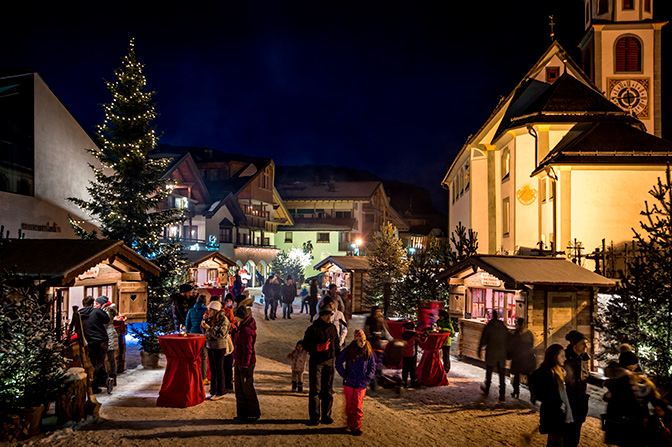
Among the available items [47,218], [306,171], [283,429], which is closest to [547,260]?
[283,429]

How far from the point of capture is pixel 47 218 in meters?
19.2

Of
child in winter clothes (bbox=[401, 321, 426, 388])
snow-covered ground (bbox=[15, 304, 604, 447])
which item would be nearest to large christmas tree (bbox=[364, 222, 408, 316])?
child in winter clothes (bbox=[401, 321, 426, 388])

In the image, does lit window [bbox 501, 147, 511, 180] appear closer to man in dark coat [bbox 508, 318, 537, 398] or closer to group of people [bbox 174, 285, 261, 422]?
man in dark coat [bbox 508, 318, 537, 398]

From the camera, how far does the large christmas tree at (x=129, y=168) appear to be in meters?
16.4

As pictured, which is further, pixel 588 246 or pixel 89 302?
pixel 588 246

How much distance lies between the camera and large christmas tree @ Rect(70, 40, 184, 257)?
53.8 feet

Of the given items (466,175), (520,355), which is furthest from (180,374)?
(466,175)

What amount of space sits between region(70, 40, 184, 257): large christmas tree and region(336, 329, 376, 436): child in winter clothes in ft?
32.4

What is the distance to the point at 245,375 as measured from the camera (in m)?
8.71

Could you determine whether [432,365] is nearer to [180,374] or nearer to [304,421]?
[304,421]

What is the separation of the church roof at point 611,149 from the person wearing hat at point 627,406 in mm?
16498

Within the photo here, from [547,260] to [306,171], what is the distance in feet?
402

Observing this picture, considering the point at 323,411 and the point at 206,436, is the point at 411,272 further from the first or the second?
the point at 206,436

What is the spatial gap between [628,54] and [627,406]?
37.3m
